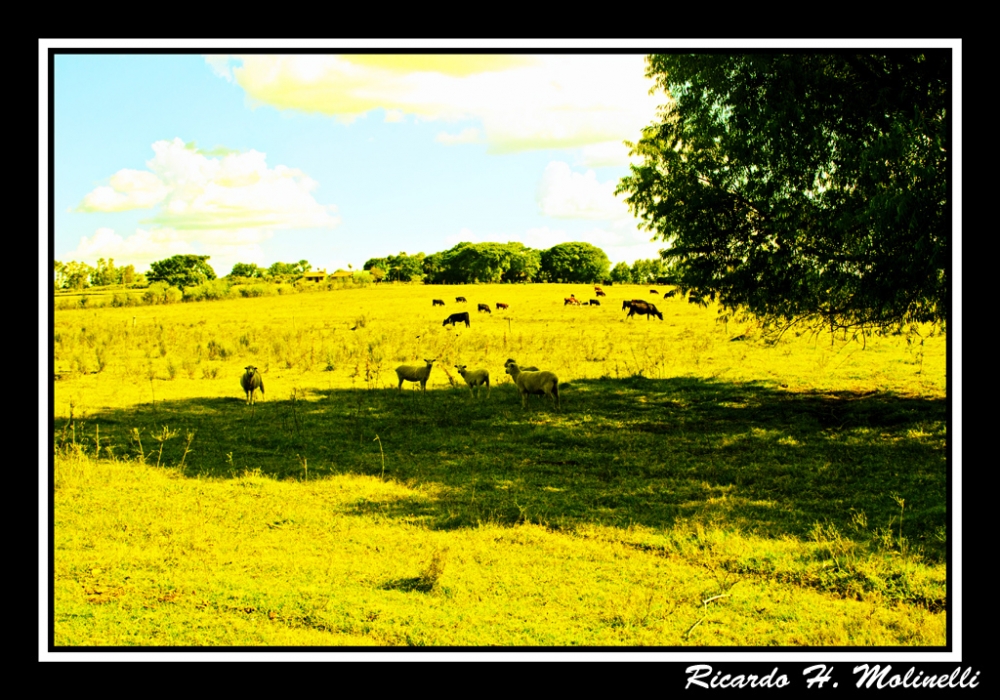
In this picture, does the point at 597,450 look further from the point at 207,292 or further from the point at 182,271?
the point at 182,271

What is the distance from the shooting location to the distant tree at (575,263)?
91812mm

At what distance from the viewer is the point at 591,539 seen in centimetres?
829

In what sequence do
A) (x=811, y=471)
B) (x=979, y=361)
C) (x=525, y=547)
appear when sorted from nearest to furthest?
1. (x=979, y=361)
2. (x=525, y=547)
3. (x=811, y=471)

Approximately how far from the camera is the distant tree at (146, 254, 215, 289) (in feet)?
176

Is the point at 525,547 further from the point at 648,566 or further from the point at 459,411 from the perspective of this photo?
the point at 459,411

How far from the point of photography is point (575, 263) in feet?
309

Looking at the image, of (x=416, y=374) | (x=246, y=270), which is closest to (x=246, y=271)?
(x=246, y=270)

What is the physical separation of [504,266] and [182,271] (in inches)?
1416

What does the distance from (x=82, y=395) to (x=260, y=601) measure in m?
12.2

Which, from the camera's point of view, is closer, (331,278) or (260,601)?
(260,601)

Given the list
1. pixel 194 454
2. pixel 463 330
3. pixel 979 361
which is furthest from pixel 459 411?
pixel 463 330

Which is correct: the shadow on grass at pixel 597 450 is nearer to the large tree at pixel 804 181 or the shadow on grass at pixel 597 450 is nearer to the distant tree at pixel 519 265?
the large tree at pixel 804 181

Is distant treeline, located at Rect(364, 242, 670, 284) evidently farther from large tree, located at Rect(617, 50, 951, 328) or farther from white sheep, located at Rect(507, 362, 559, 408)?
large tree, located at Rect(617, 50, 951, 328)
